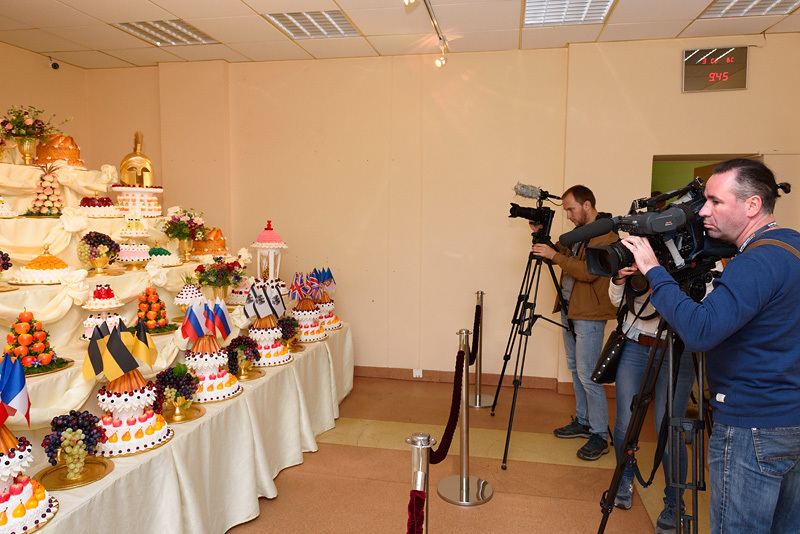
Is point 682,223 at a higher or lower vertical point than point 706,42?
lower

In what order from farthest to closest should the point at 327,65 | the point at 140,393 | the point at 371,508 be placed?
the point at 327,65 < the point at 371,508 < the point at 140,393

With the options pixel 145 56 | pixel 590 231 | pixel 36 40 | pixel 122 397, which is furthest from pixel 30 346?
pixel 145 56

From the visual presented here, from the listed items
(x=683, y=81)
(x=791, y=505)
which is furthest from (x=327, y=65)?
(x=791, y=505)

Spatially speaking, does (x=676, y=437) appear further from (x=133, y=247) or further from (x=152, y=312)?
(x=133, y=247)

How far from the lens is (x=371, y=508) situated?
9.53 feet

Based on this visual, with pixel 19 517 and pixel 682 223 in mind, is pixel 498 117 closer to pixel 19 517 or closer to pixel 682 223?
pixel 682 223

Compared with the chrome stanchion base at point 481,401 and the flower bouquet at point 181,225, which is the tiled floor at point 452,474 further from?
the flower bouquet at point 181,225

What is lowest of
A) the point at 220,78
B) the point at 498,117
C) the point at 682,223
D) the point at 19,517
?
the point at 19,517

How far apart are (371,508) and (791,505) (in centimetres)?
197

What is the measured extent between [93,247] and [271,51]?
2688mm

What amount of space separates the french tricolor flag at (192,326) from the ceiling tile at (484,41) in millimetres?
3131

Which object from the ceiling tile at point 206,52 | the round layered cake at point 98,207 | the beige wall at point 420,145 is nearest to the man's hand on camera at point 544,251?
the beige wall at point 420,145

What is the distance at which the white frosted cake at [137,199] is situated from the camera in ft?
12.4

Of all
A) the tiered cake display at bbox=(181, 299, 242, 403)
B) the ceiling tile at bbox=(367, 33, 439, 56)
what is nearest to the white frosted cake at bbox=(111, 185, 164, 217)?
the tiered cake display at bbox=(181, 299, 242, 403)
